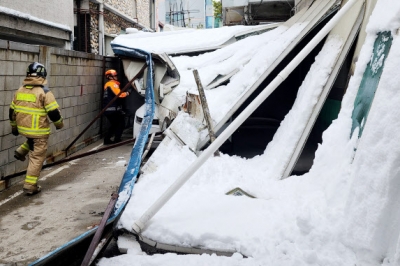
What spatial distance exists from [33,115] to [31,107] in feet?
0.34

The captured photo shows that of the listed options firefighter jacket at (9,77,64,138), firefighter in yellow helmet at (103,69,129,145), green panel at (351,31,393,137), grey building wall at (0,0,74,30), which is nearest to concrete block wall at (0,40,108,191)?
firefighter jacket at (9,77,64,138)

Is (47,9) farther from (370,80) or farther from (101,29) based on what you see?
(370,80)

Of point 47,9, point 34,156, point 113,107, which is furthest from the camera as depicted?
point 47,9

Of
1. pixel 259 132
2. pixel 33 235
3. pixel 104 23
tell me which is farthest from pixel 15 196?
pixel 104 23

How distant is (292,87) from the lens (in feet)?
25.8

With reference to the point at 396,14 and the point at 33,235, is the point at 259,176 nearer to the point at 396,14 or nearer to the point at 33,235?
the point at 396,14

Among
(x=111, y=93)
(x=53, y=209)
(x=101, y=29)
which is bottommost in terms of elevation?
(x=53, y=209)

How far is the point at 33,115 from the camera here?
189 inches

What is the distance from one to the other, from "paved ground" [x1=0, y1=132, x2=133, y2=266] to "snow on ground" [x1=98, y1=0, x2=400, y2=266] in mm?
932

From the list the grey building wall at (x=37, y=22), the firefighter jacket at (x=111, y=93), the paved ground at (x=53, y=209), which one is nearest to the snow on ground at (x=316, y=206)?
the paved ground at (x=53, y=209)

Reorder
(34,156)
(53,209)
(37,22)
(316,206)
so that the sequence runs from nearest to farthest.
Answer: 1. (316,206)
2. (53,209)
3. (34,156)
4. (37,22)

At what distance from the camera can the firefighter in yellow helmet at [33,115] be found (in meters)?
4.80

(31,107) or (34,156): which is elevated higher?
(31,107)

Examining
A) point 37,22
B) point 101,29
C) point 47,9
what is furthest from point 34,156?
point 101,29
